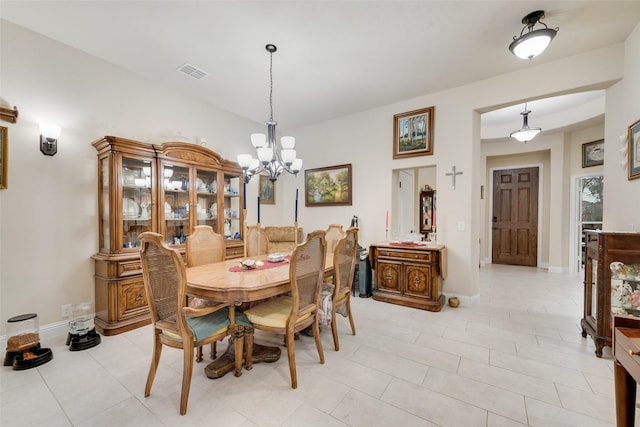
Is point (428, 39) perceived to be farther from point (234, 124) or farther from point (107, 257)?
point (107, 257)

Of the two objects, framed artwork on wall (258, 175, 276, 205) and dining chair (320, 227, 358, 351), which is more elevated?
framed artwork on wall (258, 175, 276, 205)

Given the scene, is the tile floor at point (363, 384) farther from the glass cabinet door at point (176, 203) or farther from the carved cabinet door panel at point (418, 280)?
the glass cabinet door at point (176, 203)

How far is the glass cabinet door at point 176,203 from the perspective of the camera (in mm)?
3271

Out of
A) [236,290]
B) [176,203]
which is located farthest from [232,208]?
[236,290]

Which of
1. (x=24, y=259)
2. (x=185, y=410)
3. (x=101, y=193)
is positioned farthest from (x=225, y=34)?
(x=185, y=410)

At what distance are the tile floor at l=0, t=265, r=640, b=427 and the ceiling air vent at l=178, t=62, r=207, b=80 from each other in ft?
9.94

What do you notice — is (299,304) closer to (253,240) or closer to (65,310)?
(253,240)

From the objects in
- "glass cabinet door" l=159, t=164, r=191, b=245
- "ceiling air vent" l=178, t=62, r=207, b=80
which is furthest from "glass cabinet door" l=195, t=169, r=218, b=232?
"ceiling air vent" l=178, t=62, r=207, b=80

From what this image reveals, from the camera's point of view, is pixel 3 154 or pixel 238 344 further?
pixel 3 154

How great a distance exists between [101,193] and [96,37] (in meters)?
1.58

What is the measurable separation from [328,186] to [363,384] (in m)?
3.42

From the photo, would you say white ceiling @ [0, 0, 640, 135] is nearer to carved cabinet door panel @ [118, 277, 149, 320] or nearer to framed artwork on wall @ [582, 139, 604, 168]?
carved cabinet door panel @ [118, 277, 149, 320]

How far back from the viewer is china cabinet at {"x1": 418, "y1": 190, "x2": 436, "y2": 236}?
16.7ft

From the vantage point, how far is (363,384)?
188 cm
